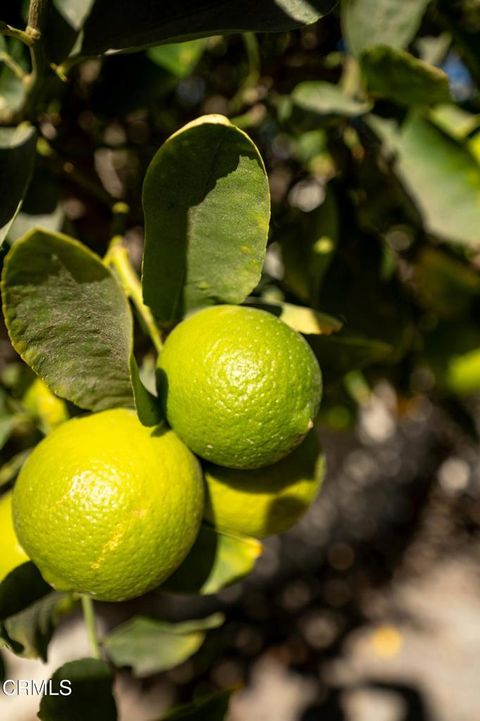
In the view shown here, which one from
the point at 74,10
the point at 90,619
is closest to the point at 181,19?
the point at 74,10

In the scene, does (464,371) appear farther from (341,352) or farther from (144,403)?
(144,403)

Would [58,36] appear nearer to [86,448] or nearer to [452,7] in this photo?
[86,448]

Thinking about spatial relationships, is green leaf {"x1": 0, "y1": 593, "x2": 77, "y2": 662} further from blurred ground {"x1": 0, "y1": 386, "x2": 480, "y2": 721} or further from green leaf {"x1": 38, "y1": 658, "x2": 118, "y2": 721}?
blurred ground {"x1": 0, "y1": 386, "x2": 480, "y2": 721}

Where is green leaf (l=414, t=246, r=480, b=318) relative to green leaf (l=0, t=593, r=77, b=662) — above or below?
above

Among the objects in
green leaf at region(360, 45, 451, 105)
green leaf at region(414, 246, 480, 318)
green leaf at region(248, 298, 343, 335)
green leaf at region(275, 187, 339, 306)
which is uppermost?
green leaf at region(360, 45, 451, 105)

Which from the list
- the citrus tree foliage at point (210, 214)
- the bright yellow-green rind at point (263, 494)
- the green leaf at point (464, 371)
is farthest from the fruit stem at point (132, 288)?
the green leaf at point (464, 371)

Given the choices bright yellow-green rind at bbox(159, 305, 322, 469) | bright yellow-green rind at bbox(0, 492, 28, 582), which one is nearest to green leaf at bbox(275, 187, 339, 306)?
bright yellow-green rind at bbox(159, 305, 322, 469)

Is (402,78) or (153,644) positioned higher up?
(402,78)
